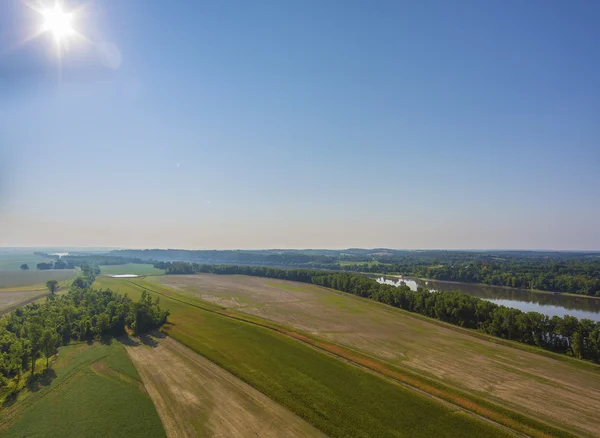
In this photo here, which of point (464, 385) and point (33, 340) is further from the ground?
point (33, 340)

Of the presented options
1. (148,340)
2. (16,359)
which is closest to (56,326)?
(16,359)

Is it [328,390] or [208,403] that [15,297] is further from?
[328,390]

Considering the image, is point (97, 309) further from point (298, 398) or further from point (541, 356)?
point (541, 356)

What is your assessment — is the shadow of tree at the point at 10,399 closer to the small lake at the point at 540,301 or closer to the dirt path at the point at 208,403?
the dirt path at the point at 208,403

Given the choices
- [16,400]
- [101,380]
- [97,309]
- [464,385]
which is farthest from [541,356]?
[97,309]

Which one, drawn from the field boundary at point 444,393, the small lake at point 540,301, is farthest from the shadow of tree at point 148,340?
the small lake at point 540,301

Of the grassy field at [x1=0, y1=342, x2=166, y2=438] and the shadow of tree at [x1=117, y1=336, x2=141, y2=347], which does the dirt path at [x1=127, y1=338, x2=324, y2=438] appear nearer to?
the grassy field at [x1=0, y1=342, x2=166, y2=438]

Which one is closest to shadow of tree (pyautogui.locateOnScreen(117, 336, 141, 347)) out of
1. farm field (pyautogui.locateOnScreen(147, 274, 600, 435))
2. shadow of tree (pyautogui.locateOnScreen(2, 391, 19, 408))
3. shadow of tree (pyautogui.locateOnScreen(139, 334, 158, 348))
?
shadow of tree (pyautogui.locateOnScreen(139, 334, 158, 348))
